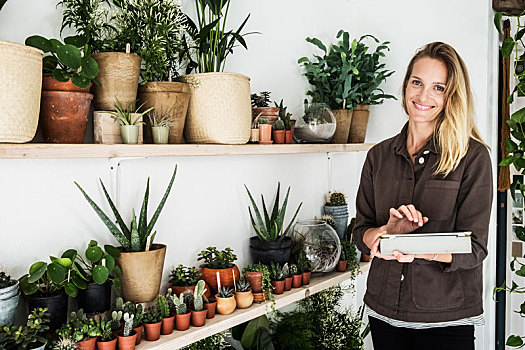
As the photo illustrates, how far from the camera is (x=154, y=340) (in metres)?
1.55

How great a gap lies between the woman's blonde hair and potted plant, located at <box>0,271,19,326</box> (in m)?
1.28

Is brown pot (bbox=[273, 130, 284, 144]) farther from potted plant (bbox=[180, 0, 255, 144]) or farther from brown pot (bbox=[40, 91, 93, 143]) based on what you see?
brown pot (bbox=[40, 91, 93, 143])

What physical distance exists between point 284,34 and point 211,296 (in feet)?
4.05

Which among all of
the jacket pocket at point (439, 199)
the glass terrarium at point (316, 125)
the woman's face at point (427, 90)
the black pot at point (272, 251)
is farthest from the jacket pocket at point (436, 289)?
the glass terrarium at point (316, 125)

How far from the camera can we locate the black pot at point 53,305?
4.52ft

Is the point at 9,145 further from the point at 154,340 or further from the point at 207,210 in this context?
the point at 207,210

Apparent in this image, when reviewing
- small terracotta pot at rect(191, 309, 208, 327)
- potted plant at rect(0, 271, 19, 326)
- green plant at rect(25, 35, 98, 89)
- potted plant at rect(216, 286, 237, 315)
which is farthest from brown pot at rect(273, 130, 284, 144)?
potted plant at rect(0, 271, 19, 326)

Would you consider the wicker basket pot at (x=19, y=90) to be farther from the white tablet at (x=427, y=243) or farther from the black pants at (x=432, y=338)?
the black pants at (x=432, y=338)

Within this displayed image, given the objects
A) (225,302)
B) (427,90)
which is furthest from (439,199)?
(225,302)

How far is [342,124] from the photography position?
2.40 metres

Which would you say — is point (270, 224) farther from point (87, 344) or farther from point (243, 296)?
point (87, 344)

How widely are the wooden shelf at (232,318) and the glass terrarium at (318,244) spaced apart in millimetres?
57

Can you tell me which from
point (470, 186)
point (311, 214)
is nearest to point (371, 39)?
point (311, 214)

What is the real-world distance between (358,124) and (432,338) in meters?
1.17
